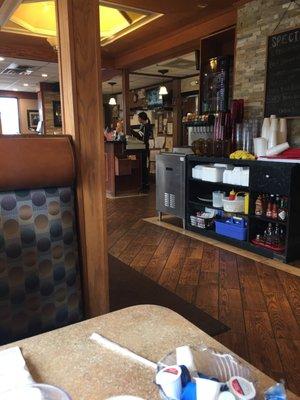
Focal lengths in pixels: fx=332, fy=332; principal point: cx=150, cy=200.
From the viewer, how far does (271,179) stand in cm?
311

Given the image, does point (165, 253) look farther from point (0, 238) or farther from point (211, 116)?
point (0, 238)

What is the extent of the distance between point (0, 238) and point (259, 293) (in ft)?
6.52

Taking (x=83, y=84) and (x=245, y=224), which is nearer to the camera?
(x=83, y=84)

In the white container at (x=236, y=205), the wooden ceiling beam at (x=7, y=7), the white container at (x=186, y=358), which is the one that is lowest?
the white container at (x=236, y=205)

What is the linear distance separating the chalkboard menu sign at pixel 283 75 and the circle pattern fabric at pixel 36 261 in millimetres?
2917

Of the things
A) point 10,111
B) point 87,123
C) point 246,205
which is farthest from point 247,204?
point 10,111

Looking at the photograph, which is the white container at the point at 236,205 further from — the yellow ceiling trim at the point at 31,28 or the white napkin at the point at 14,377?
the yellow ceiling trim at the point at 31,28

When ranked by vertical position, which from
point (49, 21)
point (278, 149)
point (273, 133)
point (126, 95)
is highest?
point (49, 21)

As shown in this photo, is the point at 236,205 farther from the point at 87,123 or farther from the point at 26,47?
the point at 26,47

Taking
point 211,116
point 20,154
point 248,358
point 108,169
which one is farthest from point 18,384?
point 108,169

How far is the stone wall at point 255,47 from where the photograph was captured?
3557 mm

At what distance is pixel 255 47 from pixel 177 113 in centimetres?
573

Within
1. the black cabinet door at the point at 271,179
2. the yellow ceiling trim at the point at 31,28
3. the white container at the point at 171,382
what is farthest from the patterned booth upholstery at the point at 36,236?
the yellow ceiling trim at the point at 31,28

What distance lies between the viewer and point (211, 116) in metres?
4.47
